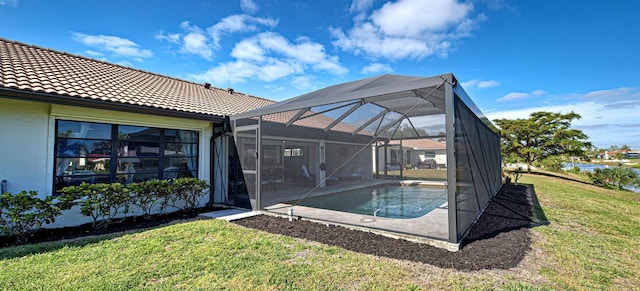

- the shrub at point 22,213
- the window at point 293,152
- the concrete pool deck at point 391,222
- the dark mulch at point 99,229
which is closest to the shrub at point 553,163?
the concrete pool deck at point 391,222

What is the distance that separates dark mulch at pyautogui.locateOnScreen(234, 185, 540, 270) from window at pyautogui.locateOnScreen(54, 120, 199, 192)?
2.80 metres

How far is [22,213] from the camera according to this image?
4.77 metres

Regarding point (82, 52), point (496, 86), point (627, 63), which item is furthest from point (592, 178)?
point (82, 52)

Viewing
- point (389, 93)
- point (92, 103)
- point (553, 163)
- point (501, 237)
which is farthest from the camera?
point (553, 163)

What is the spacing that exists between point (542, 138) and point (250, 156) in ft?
Result: 87.2

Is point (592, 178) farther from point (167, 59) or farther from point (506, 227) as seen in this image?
point (167, 59)

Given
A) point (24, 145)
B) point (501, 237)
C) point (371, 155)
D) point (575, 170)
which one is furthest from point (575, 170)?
point (24, 145)

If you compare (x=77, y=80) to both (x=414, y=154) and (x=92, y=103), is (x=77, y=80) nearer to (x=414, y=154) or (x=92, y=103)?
(x=92, y=103)

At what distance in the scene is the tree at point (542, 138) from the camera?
23.1m

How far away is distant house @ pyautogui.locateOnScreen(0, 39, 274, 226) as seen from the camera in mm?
5199

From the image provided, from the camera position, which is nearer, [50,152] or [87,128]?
[50,152]

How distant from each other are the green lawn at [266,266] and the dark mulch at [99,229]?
0.53 m

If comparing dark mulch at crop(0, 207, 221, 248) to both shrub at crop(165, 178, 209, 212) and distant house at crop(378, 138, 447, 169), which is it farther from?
distant house at crop(378, 138, 447, 169)

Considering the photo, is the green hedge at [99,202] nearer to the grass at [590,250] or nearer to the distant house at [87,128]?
the distant house at [87,128]
